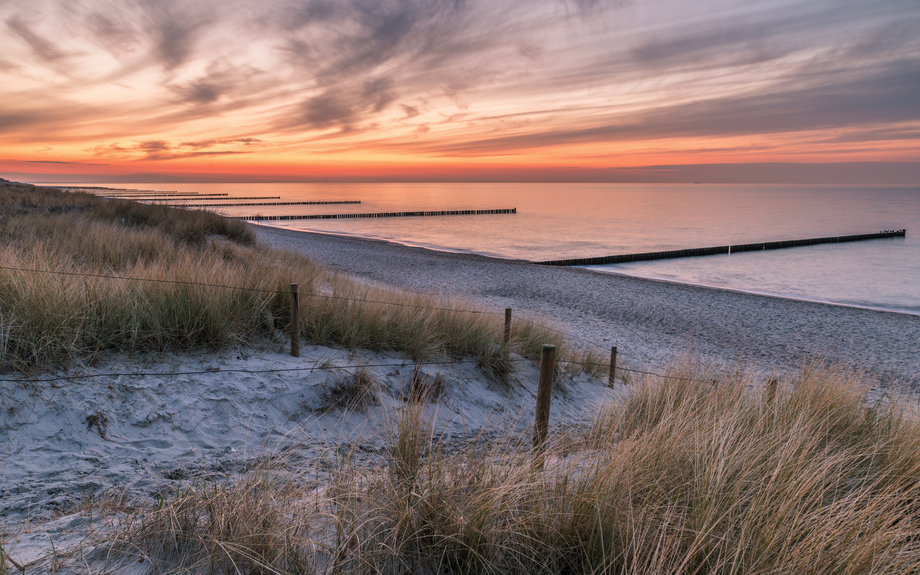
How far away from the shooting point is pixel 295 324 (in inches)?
218

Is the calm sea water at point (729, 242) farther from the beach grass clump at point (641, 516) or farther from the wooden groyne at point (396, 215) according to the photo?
the beach grass clump at point (641, 516)

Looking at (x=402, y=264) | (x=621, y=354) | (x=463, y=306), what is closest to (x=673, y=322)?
(x=621, y=354)

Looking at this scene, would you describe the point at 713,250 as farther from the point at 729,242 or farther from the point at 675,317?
the point at 675,317

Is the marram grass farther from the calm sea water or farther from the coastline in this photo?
the calm sea water

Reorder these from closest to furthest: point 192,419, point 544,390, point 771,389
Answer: point 544,390
point 192,419
point 771,389

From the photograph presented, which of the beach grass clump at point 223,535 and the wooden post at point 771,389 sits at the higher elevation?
the wooden post at point 771,389

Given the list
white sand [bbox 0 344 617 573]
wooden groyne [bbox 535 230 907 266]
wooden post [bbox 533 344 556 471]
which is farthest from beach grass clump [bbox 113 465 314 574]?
wooden groyne [bbox 535 230 907 266]

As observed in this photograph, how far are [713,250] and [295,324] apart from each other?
32882 millimetres

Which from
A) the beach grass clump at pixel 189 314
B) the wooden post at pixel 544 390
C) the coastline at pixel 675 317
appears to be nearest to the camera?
the wooden post at pixel 544 390

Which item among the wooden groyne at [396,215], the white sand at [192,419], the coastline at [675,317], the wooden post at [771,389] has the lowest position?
the coastline at [675,317]

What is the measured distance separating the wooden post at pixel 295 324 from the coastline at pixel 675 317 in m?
3.90

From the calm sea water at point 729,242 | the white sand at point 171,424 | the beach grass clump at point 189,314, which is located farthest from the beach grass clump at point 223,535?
the calm sea water at point 729,242

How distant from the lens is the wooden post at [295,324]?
5.49m

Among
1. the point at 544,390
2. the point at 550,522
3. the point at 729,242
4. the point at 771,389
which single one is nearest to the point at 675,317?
the point at 771,389
